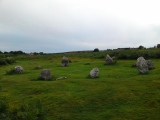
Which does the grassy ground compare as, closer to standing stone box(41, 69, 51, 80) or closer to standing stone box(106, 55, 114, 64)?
standing stone box(41, 69, 51, 80)

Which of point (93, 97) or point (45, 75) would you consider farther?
point (45, 75)

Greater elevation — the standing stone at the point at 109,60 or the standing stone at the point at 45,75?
the standing stone at the point at 109,60

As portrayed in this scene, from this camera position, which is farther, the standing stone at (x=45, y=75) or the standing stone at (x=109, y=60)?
the standing stone at (x=109, y=60)

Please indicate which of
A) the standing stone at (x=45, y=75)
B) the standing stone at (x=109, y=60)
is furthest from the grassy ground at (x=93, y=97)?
the standing stone at (x=109, y=60)

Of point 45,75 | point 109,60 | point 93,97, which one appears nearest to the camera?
point 93,97

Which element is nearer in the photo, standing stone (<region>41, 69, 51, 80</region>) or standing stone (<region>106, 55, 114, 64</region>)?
standing stone (<region>41, 69, 51, 80</region>)

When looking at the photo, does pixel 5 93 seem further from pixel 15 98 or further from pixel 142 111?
pixel 142 111

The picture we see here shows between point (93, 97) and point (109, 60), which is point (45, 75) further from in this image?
point (109, 60)

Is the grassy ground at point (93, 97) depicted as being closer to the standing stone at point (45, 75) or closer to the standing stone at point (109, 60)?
the standing stone at point (45, 75)

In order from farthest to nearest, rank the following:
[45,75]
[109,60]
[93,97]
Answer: [109,60]
[45,75]
[93,97]

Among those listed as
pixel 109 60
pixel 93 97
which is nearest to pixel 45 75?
pixel 93 97

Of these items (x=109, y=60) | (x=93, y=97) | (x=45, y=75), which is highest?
(x=109, y=60)

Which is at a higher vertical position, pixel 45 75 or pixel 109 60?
pixel 109 60

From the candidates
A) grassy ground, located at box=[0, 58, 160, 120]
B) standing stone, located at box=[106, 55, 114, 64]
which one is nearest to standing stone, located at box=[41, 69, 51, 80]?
grassy ground, located at box=[0, 58, 160, 120]
